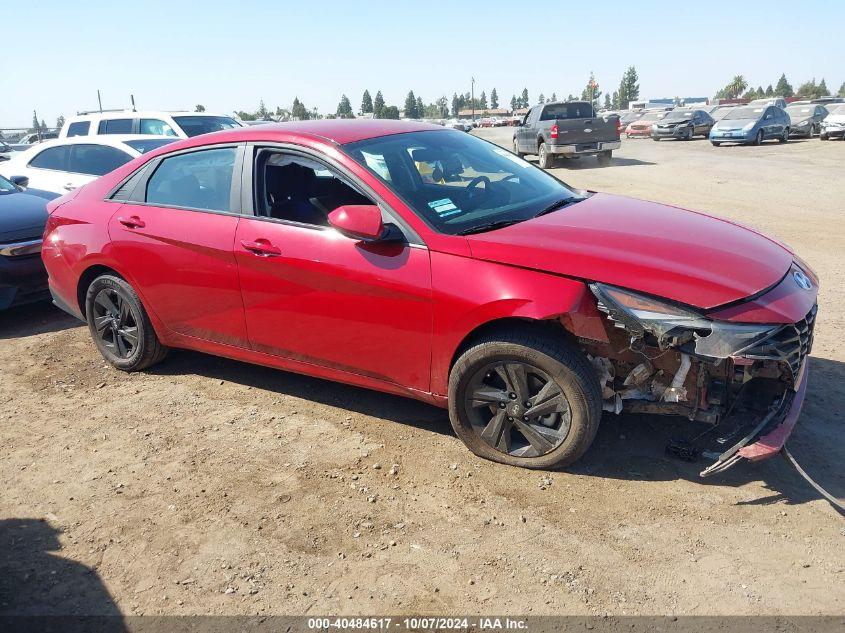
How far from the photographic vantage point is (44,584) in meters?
2.87

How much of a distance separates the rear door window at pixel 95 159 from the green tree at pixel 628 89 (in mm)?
121906

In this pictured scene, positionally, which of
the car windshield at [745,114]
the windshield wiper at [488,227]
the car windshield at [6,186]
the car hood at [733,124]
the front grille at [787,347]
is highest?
the windshield wiper at [488,227]

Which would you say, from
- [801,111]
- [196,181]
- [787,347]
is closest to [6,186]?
[196,181]

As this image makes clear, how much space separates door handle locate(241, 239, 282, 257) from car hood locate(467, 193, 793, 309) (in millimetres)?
1190

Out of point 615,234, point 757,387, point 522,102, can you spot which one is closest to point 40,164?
point 615,234

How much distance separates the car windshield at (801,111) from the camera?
28.0 meters

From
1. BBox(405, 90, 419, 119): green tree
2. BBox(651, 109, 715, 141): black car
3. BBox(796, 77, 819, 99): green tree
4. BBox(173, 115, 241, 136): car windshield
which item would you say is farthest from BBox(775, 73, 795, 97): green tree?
BBox(173, 115, 241, 136): car windshield

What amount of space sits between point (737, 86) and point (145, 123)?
11341cm

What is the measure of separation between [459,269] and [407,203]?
0.52m

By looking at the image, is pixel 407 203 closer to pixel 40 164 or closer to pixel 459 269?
pixel 459 269

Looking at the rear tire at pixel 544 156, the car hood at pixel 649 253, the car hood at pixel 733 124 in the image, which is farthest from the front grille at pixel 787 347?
the car hood at pixel 733 124

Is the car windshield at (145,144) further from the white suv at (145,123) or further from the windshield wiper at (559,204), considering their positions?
the windshield wiper at (559,204)

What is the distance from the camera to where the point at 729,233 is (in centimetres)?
373

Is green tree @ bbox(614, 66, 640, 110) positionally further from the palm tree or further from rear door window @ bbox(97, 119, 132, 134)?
rear door window @ bbox(97, 119, 132, 134)
